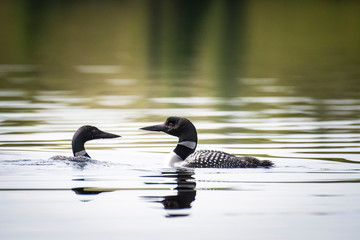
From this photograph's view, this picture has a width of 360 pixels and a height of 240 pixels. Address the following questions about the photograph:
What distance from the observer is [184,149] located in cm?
1275

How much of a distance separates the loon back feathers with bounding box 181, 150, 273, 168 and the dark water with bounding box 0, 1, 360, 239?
162 millimetres

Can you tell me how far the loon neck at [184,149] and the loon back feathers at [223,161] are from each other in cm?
46

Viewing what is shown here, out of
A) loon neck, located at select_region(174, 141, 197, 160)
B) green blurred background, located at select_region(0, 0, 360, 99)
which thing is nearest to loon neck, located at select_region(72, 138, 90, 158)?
loon neck, located at select_region(174, 141, 197, 160)

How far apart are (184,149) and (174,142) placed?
98.3 inches

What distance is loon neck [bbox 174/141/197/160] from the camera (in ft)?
41.4

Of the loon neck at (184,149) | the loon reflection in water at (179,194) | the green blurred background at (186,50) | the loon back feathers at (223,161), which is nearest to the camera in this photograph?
the loon reflection in water at (179,194)

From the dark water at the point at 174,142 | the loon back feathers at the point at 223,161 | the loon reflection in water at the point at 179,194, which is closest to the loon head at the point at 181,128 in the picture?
the dark water at the point at 174,142

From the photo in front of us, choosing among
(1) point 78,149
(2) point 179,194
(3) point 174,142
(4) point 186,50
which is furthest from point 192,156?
(4) point 186,50

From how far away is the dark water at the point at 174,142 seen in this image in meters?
8.96

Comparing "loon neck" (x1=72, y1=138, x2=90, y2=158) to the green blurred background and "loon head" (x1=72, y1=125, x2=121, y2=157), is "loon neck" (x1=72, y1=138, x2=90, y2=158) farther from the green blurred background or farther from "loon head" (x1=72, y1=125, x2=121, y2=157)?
the green blurred background

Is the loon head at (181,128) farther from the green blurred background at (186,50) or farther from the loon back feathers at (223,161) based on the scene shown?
the green blurred background at (186,50)

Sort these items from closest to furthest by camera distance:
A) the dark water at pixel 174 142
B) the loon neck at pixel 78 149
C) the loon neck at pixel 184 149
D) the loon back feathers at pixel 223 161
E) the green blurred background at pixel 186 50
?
1. the dark water at pixel 174 142
2. the loon back feathers at pixel 223 161
3. the loon neck at pixel 184 149
4. the loon neck at pixel 78 149
5. the green blurred background at pixel 186 50

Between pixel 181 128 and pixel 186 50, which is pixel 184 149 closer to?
pixel 181 128

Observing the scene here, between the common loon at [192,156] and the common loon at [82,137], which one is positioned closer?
the common loon at [192,156]
